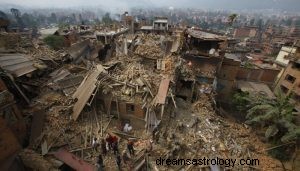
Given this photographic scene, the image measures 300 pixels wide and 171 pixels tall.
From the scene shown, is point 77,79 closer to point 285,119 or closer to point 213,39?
point 213,39

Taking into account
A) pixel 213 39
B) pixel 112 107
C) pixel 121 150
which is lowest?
pixel 121 150

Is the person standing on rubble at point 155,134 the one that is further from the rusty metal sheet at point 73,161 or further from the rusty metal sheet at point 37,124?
the rusty metal sheet at point 37,124

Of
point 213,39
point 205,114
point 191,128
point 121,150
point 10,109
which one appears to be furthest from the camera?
point 213,39

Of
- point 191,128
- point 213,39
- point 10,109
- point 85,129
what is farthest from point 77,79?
point 213,39

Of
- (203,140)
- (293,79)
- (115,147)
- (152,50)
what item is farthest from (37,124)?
(293,79)

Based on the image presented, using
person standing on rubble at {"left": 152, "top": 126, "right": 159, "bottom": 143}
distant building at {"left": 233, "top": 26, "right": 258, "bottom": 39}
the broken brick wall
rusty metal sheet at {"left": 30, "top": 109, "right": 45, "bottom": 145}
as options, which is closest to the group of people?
person standing on rubble at {"left": 152, "top": 126, "right": 159, "bottom": 143}

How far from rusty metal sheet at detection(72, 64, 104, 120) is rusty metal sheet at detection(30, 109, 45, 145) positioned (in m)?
1.89

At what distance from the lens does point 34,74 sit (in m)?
15.9

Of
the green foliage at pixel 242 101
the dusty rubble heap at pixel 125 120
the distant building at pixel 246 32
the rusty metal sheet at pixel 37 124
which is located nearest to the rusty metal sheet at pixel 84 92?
the dusty rubble heap at pixel 125 120

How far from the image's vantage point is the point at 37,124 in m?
12.0

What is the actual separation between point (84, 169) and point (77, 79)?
8043 mm

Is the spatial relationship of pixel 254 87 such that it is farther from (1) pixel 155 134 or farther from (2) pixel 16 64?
(2) pixel 16 64

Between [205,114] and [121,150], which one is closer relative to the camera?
[121,150]

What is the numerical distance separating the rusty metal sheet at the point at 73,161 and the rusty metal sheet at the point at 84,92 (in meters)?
2.66
